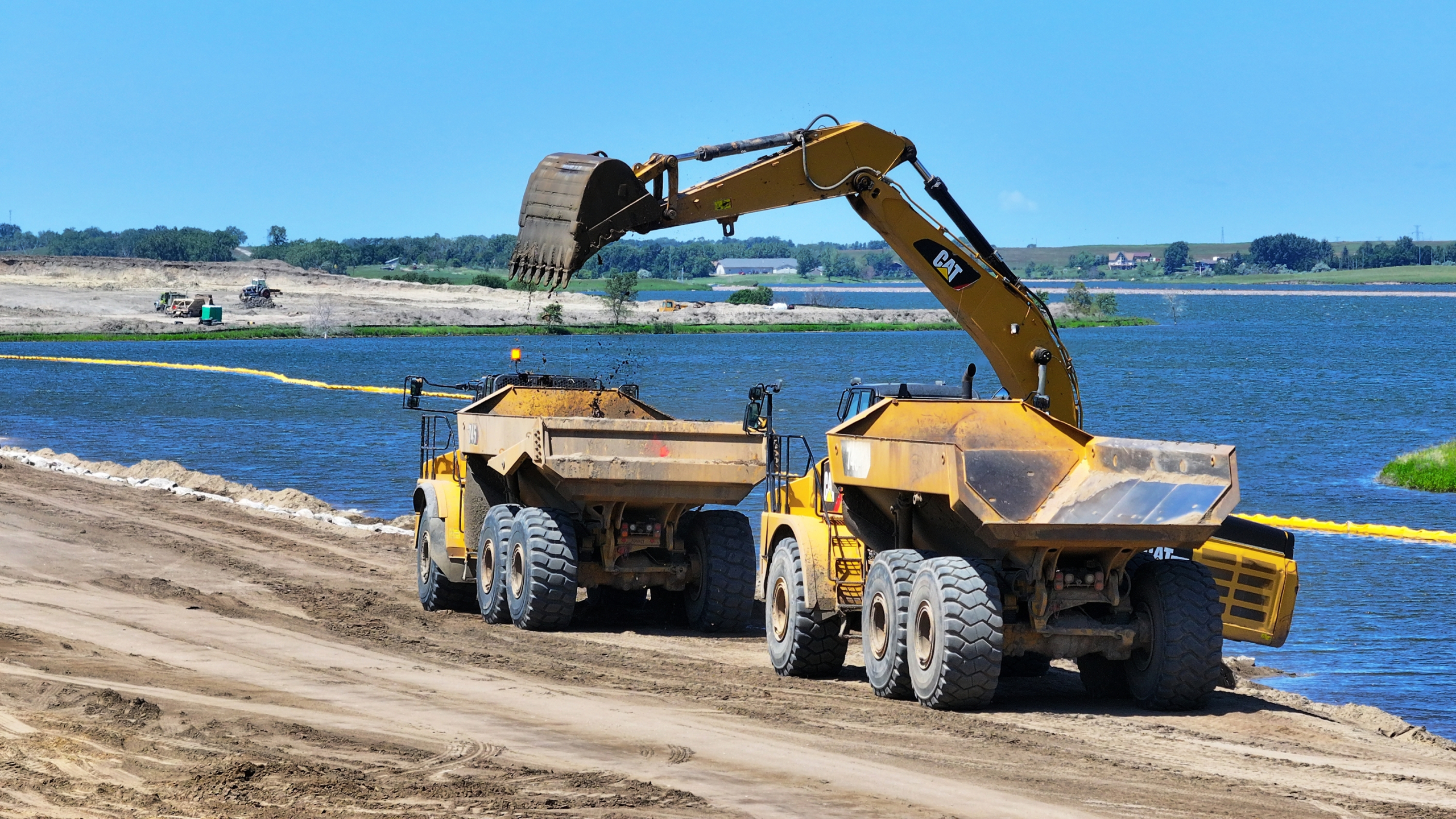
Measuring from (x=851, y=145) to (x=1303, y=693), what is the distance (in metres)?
6.35

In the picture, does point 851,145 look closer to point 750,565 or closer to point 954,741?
point 750,565

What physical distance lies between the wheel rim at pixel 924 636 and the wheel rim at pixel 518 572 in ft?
16.2

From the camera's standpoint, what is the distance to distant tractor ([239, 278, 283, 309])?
116812 mm

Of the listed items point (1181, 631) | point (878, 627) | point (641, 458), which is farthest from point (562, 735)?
point (641, 458)

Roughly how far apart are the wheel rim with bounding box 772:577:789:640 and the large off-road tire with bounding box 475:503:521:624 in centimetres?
325

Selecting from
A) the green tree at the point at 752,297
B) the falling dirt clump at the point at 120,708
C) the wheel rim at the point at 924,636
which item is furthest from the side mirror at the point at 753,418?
the green tree at the point at 752,297

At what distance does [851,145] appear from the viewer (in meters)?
14.4

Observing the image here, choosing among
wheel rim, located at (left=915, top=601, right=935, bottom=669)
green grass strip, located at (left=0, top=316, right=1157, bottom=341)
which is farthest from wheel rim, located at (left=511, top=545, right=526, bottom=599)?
green grass strip, located at (left=0, top=316, right=1157, bottom=341)

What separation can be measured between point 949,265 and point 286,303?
371ft

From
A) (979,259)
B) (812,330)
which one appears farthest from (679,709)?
(812,330)

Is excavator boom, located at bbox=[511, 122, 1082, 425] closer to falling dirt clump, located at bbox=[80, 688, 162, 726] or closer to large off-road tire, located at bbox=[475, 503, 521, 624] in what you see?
large off-road tire, located at bbox=[475, 503, 521, 624]

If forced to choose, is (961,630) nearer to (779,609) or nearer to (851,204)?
(779,609)

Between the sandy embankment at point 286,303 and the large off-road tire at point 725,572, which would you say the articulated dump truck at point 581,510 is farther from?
the sandy embankment at point 286,303

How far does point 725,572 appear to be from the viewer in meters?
15.6
